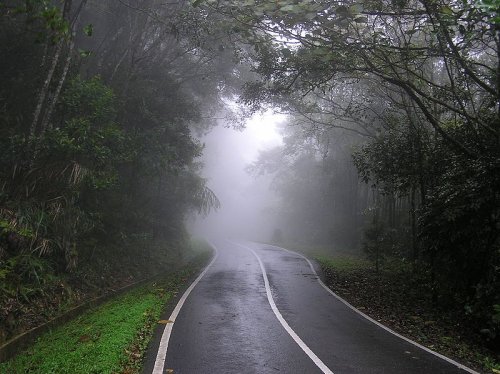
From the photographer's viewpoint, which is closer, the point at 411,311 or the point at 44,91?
the point at 44,91

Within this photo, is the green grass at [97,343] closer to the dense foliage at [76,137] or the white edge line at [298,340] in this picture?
the dense foliage at [76,137]

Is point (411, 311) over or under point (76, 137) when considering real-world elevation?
under

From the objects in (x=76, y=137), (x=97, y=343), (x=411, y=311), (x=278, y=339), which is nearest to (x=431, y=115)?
(x=411, y=311)

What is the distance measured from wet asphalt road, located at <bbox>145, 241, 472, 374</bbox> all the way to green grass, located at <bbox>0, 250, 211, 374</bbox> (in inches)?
20.3

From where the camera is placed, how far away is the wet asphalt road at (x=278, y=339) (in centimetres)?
639

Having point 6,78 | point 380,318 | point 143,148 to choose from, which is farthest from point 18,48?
point 380,318

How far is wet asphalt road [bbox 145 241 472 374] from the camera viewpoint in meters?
6.39

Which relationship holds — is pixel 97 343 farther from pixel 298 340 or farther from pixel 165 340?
pixel 298 340

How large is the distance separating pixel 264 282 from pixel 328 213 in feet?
86.5

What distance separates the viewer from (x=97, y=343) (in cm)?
686

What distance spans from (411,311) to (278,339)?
481 centimetres

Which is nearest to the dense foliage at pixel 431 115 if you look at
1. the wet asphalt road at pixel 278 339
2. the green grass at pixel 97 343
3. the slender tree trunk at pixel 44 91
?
the wet asphalt road at pixel 278 339

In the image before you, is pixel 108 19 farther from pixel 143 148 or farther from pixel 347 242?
pixel 347 242

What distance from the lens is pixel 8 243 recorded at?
8953 mm
